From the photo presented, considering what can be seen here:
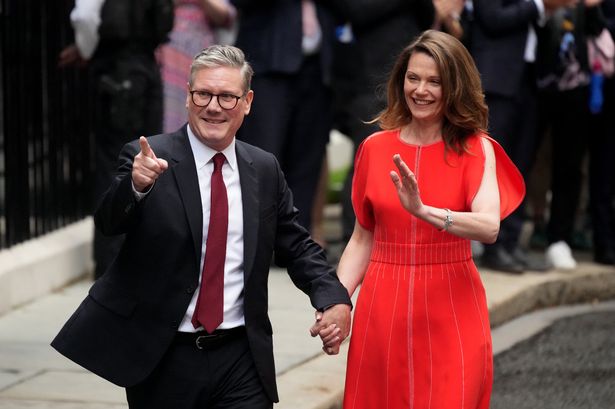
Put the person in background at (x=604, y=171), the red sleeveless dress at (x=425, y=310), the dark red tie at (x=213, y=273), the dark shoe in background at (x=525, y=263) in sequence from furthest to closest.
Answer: the person in background at (x=604, y=171) < the dark shoe in background at (x=525, y=263) < the red sleeveless dress at (x=425, y=310) < the dark red tie at (x=213, y=273)

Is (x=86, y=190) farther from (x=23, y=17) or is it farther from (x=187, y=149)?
(x=187, y=149)

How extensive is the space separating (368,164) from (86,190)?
4875mm

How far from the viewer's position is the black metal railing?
8531 mm

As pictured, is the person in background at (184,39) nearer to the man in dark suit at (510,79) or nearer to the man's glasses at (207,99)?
the man in dark suit at (510,79)

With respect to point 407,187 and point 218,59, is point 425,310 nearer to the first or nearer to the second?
point 407,187

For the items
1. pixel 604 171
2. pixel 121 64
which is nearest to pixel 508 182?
pixel 121 64

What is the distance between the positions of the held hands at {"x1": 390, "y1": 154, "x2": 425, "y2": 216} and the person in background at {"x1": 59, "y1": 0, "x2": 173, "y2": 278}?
12.3ft

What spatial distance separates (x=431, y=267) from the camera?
5109 mm

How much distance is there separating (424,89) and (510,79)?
4534 millimetres

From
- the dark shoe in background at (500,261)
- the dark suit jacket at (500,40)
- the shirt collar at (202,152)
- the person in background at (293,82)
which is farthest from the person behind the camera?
the dark shoe in background at (500,261)

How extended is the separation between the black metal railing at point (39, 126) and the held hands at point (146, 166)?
416cm

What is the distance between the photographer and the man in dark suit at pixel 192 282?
4.67 meters

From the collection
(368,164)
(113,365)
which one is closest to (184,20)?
(368,164)

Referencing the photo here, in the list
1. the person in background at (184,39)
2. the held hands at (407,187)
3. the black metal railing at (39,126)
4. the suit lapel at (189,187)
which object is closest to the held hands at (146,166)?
the suit lapel at (189,187)
